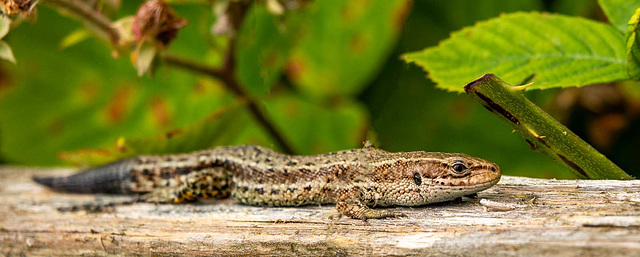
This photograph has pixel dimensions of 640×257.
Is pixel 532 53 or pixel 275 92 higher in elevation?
pixel 275 92

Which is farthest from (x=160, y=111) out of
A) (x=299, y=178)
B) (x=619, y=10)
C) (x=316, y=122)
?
(x=619, y=10)

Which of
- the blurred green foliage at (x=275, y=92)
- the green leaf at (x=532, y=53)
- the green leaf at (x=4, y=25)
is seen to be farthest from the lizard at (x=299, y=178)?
the green leaf at (x=4, y=25)

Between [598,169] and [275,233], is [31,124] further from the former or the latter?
[598,169]

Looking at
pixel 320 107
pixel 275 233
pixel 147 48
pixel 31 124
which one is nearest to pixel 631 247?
pixel 275 233

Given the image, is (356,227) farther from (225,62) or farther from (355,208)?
(225,62)

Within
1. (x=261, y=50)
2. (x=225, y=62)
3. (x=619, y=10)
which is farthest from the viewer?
(x=261, y=50)

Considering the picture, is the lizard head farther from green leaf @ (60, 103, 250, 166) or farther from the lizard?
green leaf @ (60, 103, 250, 166)

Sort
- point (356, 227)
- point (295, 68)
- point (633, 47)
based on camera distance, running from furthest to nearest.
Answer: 1. point (295, 68)
2. point (356, 227)
3. point (633, 47)
